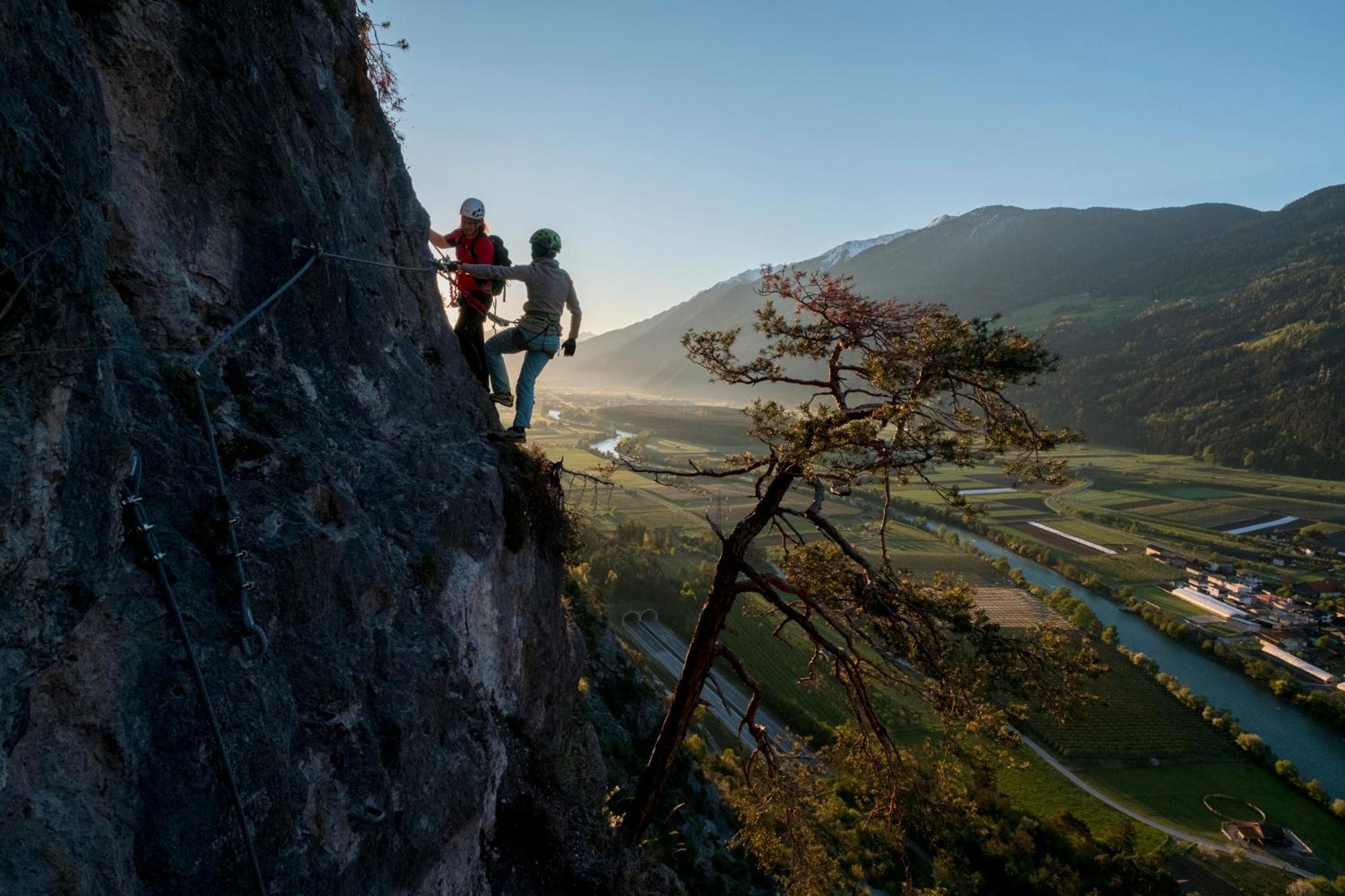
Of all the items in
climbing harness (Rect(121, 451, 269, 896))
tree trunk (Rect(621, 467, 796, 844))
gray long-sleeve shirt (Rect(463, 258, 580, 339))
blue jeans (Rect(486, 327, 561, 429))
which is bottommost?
tree trunk (Rect(621, 467, 796, 844))

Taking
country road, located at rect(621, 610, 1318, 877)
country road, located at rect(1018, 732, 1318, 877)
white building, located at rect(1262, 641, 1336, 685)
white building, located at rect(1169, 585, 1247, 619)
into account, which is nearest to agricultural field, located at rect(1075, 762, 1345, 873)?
country road, located at rect(1018, 732, 1318, 877)

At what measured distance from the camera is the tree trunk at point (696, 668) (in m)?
8.55

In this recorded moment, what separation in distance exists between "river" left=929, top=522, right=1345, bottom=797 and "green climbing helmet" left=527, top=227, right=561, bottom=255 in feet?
207

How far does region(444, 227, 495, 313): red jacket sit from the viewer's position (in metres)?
8.43

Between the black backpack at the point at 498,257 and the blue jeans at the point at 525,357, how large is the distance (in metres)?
0.60

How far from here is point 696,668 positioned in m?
8.77

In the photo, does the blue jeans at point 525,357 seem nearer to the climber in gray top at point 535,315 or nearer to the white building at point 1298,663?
the climber in gray top at point 535,315

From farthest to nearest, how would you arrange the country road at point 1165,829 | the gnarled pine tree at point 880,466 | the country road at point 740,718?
the country road at point 740,718 → the country road at point 1165,829 → the gnarled pine tree at point 880,466

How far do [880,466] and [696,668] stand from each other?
4050mm

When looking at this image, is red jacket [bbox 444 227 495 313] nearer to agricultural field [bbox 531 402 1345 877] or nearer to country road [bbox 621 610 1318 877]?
agricultural field [bbox 531 402 1345 877]

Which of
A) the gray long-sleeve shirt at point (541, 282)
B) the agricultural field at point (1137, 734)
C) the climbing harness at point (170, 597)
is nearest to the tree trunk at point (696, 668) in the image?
the gray long-sleeve shirt at point (541, 282)

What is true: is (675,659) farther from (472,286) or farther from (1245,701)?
(1245,701)

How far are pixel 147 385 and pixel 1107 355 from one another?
220767mm

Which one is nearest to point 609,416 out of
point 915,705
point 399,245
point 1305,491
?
point 915,705
